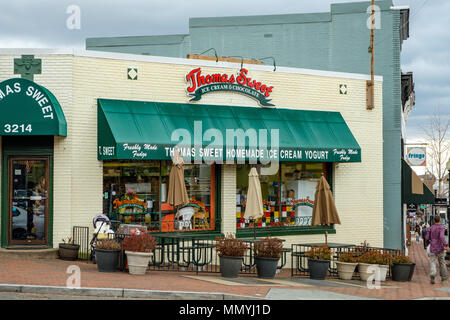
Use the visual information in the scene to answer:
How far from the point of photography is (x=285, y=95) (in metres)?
19.2

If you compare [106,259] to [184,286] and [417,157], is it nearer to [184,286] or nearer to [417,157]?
[184,286]

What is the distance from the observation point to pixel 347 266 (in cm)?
1566

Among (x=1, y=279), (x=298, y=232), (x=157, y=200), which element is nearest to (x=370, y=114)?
(x=298, y=232)

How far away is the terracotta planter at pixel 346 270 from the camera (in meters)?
15.6

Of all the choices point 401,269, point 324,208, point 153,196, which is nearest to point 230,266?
point 324,208

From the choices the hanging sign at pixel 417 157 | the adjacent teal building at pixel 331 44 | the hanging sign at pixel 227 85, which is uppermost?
the adjacent teal building at pixel 331 44

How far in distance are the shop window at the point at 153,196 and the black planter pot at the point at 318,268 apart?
13.5 feet

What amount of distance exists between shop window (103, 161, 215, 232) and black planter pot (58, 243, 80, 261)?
1645mm

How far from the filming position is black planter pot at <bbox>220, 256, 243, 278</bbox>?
14000mm

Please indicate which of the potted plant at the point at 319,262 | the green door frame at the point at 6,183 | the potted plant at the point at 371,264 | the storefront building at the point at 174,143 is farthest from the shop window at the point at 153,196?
the potted plant at the point at 371,264

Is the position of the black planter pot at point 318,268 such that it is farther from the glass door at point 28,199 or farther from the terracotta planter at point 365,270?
the glass door at point 28,199

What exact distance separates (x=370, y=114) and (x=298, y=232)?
16.9 ft

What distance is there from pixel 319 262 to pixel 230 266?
244 centimetres

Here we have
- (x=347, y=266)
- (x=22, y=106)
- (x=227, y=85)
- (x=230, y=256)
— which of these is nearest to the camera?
(x=230, y=256)
